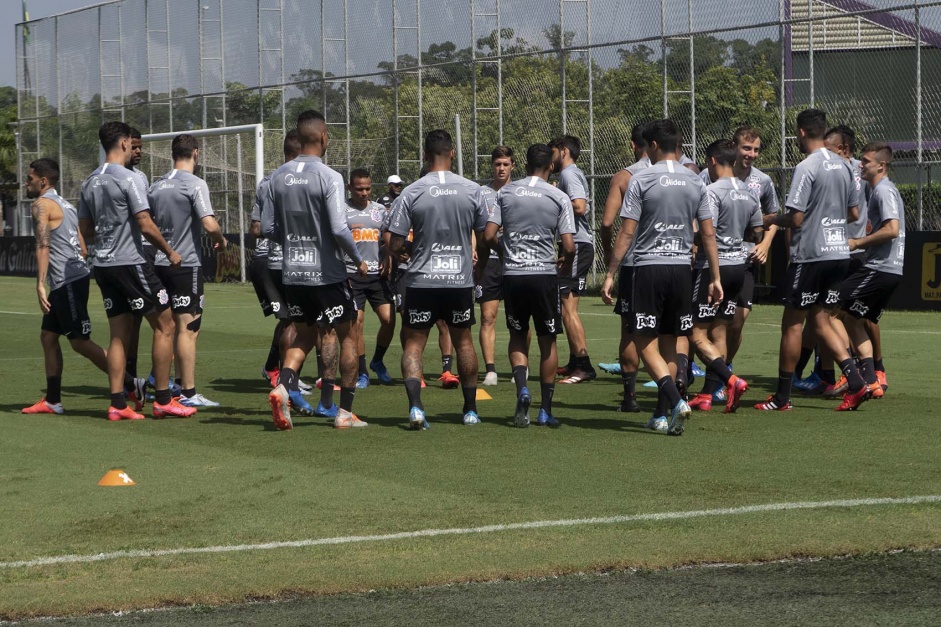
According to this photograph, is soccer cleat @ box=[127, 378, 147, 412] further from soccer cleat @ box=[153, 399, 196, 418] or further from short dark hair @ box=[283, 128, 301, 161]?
short dark hair @ box=[283, 128, 301, 161]

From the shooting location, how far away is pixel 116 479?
8.00m

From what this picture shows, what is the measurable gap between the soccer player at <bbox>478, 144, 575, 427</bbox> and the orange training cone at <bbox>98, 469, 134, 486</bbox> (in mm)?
3051

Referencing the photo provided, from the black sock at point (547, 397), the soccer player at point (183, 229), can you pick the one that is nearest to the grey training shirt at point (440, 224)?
the black sock at point (547, 397)

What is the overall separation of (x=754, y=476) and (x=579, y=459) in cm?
116

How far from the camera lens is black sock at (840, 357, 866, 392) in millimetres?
10531

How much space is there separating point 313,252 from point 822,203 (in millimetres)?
3793

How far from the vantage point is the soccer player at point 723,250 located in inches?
439

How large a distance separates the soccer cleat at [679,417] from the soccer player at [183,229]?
3.93 m

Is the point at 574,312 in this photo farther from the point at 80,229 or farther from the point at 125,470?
the point at 125,470

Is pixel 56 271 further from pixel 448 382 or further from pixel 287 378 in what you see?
pixel 448 382

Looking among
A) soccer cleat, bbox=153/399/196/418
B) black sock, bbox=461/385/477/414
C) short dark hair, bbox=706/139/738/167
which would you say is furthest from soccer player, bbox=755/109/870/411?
soccer cleat, bbox=153/399/196/418

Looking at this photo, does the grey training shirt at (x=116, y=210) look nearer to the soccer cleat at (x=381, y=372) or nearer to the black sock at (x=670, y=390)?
the soccer cleat at (x=381, y=372)

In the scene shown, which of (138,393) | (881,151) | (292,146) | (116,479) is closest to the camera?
(116,479)

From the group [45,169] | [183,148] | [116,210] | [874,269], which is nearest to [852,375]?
[874,269]
